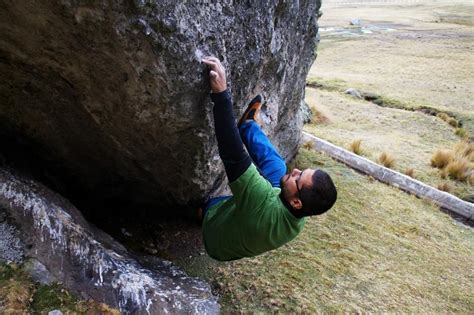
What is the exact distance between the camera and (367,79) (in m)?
27.6

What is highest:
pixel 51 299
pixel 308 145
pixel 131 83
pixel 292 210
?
pixel 131 83

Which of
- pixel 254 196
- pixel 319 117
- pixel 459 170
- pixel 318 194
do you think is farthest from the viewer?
pixel 319 117

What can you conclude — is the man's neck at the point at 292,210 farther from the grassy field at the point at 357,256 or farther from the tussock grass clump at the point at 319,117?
the tussock grass clump at the point at 319,117

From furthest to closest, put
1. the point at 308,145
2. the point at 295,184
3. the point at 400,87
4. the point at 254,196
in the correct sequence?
1. the point at 400,87
2. the point at 308,145
3. the point at 254,196
4. the point at 295,184

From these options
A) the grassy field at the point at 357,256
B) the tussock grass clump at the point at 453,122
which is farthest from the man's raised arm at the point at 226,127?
the tussock grass clump at the point at 453,122

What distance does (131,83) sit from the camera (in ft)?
13.5

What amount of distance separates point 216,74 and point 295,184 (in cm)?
134

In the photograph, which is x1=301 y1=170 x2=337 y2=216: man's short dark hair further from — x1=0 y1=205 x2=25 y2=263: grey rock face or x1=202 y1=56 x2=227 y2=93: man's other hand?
x1=0 y1=205 x2=25 y2=263: grey rock face

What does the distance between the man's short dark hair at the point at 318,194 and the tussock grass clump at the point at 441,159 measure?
9.92 metres

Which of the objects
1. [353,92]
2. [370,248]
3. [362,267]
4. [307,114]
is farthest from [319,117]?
[362,267]

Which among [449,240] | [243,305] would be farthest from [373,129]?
[243,305]

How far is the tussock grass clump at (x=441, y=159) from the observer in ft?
41.3

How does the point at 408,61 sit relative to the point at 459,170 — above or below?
below

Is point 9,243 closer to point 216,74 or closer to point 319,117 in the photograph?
point 216,74
